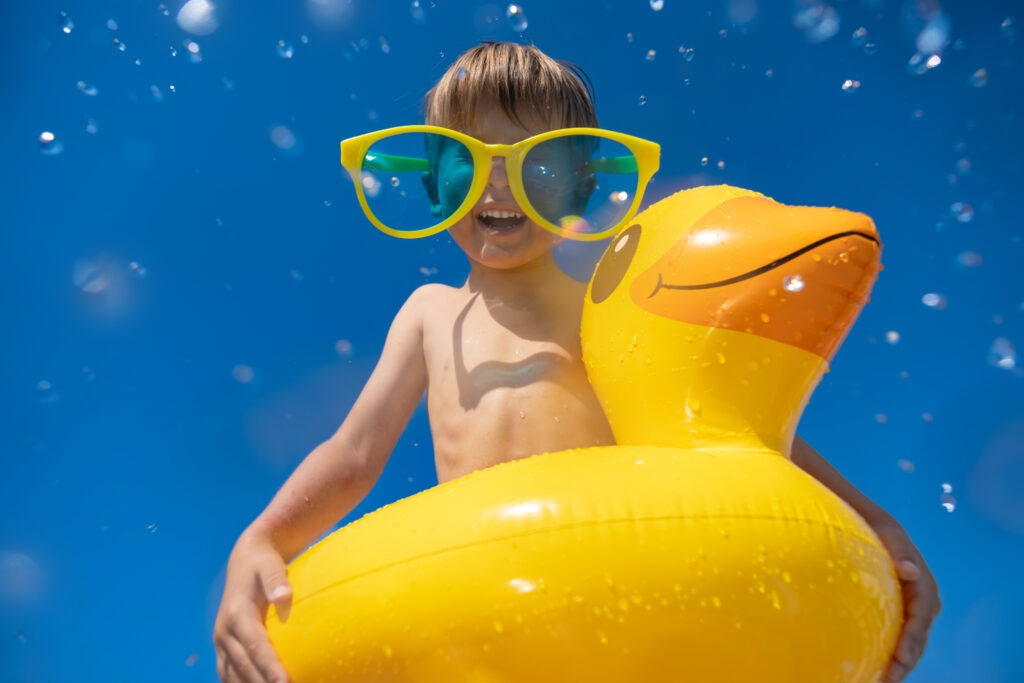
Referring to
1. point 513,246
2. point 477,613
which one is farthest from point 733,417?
point 513,246

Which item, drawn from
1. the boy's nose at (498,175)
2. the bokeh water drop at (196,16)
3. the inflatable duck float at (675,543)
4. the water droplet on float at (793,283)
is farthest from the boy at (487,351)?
the bokeh water drop at (196,16)

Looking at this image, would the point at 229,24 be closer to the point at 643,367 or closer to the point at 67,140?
the point at 67,140

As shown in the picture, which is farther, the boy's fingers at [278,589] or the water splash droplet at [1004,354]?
Result: the water splash droplet at [1004,354]

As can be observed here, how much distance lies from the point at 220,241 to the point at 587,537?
2.28 metres

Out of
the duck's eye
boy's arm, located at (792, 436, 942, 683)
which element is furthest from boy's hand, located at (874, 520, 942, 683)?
the duck's eye

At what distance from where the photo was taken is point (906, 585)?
48.3 inches

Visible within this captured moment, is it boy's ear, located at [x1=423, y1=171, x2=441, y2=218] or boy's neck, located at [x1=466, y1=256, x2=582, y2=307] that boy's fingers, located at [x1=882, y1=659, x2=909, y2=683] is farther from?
boy's ear, located at [x1=423, y1=171, x2=441, y2=218]

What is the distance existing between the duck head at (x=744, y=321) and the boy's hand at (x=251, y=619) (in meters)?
0.57

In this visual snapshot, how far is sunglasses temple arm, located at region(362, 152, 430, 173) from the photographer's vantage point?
5.55 ft

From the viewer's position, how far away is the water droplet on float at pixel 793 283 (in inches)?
44.4

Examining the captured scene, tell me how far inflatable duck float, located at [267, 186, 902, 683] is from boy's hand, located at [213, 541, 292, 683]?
21 mm

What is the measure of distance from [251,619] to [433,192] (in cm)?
101

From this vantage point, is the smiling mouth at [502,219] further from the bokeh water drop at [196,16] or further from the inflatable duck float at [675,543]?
the bokeh water drop at [196,16]

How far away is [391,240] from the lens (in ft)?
9.80
